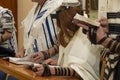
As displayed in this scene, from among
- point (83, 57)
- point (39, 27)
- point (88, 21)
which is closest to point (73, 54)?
point (83, 57)

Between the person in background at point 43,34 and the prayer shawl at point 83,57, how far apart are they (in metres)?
0.35

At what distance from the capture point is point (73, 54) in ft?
5.63

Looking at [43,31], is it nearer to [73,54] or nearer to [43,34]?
[43,34]

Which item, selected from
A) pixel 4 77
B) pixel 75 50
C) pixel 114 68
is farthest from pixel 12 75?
pixel 114 68

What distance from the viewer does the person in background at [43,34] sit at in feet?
6.82

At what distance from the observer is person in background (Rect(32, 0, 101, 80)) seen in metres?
1.64

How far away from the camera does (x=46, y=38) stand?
218cm

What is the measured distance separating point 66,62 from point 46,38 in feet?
1.51

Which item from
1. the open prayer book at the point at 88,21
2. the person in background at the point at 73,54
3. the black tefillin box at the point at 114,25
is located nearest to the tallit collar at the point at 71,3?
the person in background at the point at 73,54

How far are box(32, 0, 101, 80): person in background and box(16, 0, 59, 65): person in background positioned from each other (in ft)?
0.86

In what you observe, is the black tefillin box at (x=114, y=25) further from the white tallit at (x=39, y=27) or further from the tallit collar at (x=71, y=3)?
the white tallit at (x=39, y=27)

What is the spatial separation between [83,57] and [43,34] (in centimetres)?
60

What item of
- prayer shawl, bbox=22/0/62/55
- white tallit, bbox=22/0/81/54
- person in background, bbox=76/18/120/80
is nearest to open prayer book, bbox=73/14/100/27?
person in background, bbox=76/18/120/80

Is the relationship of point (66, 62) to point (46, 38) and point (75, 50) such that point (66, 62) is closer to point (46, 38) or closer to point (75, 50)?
point (75, 50)
